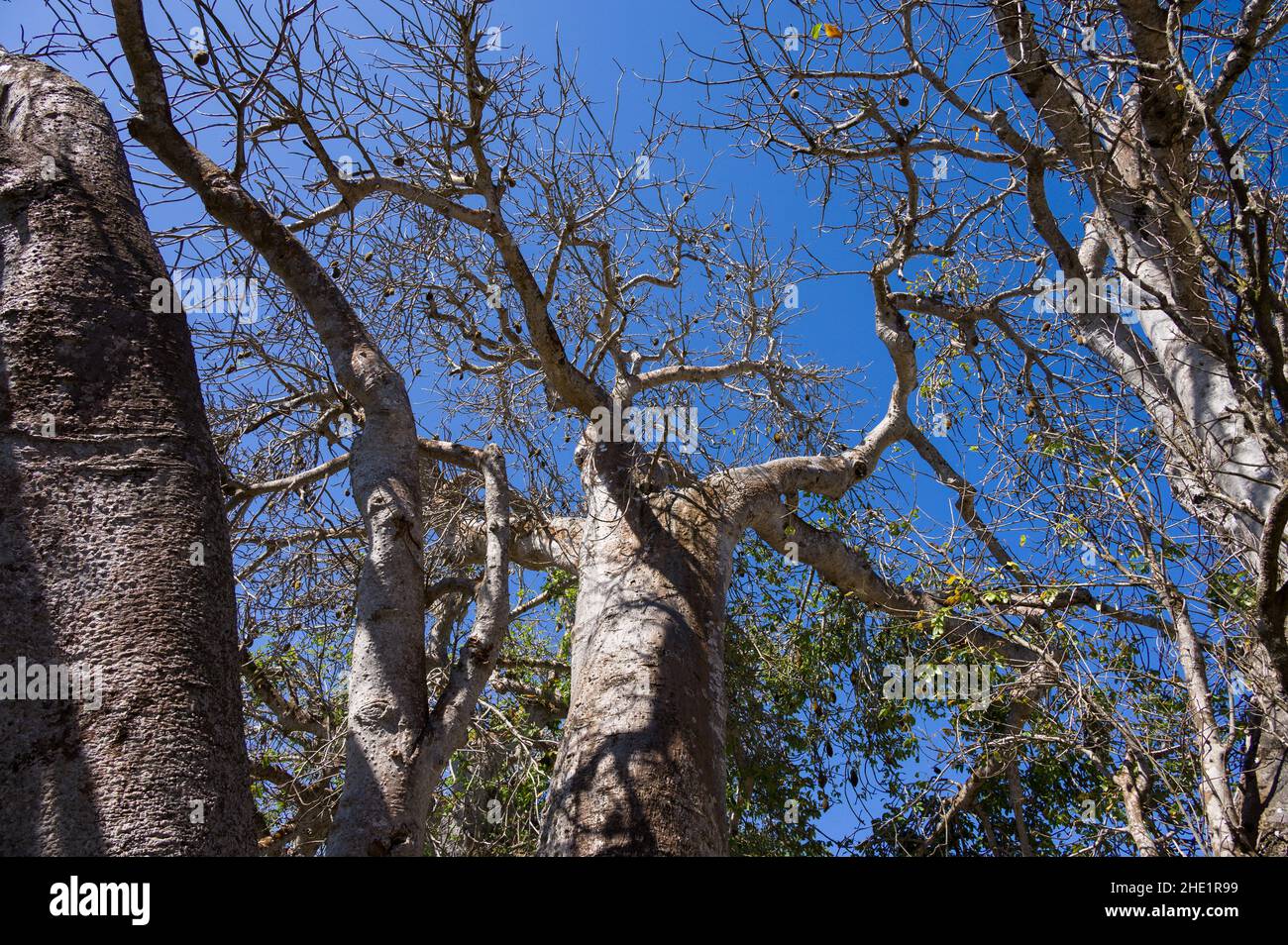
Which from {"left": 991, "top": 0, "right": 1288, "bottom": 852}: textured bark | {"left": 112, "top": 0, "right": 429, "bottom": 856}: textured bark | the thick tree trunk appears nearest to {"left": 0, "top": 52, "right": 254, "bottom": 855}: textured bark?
{"left": 112, "top": 0, "right": 429, "bottom": 856}: textured bark

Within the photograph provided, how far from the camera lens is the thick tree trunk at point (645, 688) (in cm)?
301

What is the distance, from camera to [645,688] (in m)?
3.38

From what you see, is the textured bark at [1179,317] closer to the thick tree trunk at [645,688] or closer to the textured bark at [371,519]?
the thick tree trunk at [645,688]

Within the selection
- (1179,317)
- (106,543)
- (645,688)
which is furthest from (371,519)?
(1179,317)

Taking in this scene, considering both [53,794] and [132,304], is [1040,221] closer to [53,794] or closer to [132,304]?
[132,304]

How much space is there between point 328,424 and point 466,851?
2.40 meters

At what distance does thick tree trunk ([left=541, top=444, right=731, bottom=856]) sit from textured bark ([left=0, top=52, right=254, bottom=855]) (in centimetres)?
150

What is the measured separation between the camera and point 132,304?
200 cm

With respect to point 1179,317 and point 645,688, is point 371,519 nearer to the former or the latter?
point 645,688

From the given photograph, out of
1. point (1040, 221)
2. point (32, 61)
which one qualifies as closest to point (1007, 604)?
point (1040, 221)

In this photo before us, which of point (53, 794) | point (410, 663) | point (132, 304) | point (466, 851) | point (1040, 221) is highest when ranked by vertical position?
point (1040, 221)

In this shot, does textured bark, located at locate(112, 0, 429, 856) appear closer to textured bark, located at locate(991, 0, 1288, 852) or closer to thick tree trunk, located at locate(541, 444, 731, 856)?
thick tree trunk, located at locate(541, 444, 731, 856)

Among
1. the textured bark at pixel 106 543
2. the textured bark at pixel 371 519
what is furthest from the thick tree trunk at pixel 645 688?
the textured bark at pixel 106 543

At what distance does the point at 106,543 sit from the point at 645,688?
6.58 feet
